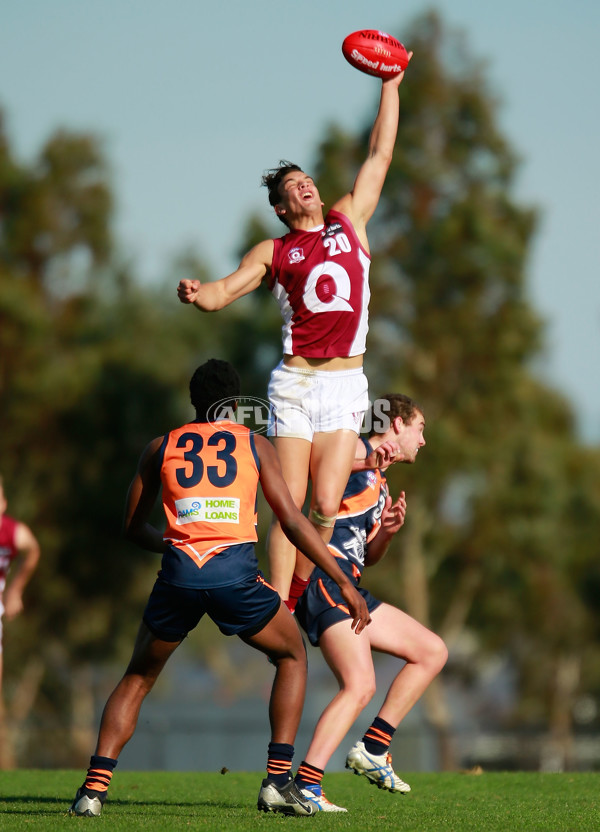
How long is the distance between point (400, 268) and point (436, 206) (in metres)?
2.03

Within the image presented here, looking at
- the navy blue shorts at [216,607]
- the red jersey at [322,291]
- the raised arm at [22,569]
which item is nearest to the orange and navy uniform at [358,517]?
the red jersey at [322,291]

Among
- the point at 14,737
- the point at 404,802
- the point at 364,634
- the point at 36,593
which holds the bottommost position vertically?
the point at 404,802

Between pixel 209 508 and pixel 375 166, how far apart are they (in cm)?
276

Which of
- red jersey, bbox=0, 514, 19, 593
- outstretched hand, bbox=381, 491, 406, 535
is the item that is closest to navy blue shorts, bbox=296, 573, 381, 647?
outstretched hand, bbox=381, 491, 406, 535

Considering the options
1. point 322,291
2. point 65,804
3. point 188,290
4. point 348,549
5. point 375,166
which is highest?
point 375,166

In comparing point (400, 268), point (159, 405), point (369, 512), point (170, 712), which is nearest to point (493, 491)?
point (400, 268)

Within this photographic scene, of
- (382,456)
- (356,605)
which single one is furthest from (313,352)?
(356,605)

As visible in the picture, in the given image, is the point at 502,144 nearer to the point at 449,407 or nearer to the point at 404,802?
the point at 449,407

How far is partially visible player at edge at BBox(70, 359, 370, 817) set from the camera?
5645mm

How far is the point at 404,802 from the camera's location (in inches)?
279

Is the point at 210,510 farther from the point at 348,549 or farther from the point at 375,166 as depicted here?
the point at 375,166

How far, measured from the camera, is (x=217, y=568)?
18.4ft

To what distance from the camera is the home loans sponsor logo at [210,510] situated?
5.66 metres

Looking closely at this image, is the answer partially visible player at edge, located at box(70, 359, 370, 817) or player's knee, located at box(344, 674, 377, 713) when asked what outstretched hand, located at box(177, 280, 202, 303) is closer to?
partially visible player at edge, located at box(70, 359, 370, 817)
